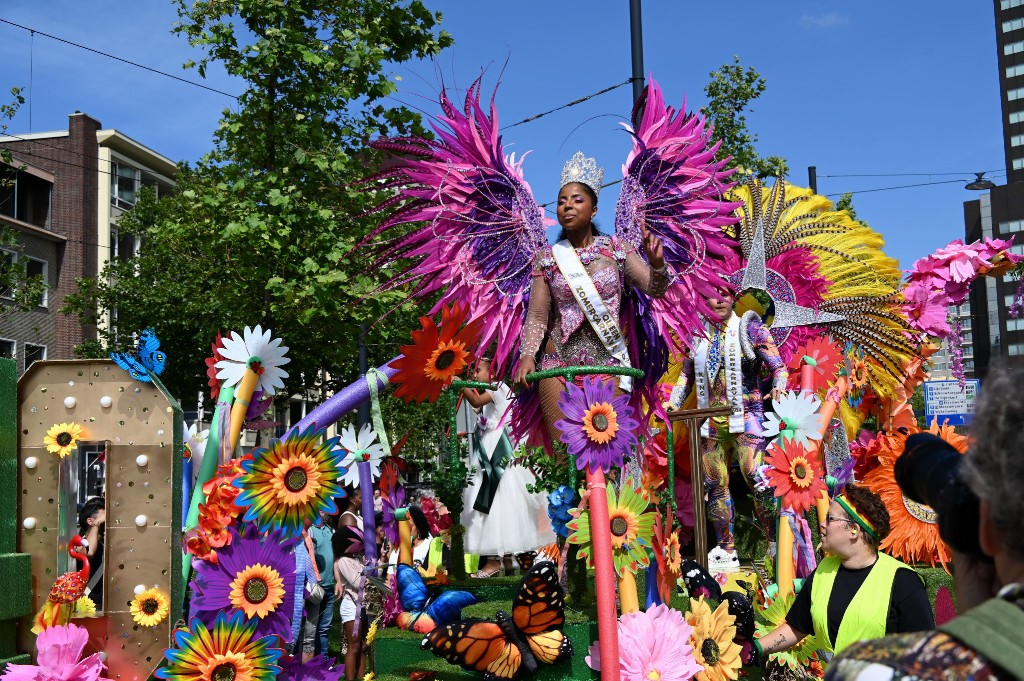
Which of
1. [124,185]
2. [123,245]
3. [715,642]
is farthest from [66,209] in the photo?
[715,642]

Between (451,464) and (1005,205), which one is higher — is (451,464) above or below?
below

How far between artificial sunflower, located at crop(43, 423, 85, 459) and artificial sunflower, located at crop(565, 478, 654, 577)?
220cm

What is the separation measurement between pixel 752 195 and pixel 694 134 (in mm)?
3309

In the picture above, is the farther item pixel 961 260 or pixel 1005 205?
pixel 1005 205

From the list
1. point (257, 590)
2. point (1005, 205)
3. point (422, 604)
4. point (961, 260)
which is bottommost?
point (422, 604)

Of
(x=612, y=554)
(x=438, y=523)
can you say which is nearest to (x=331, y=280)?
(x=438, y=523)

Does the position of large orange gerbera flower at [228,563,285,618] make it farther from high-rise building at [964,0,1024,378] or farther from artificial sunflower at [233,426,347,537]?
high-rise building at [964,0,1024,378]

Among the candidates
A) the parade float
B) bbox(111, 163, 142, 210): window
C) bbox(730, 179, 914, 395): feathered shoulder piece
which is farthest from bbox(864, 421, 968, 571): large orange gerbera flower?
bbox(111, 163, 142, 210): window

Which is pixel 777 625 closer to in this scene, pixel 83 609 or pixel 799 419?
pixel 799 419

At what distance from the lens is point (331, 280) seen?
9.63m

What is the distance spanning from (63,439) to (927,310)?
23.8ft

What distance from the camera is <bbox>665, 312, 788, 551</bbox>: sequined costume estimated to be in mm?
6562

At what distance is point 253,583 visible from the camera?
4121mm

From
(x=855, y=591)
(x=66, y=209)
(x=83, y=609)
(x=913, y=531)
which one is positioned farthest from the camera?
(x=66, y=209)
